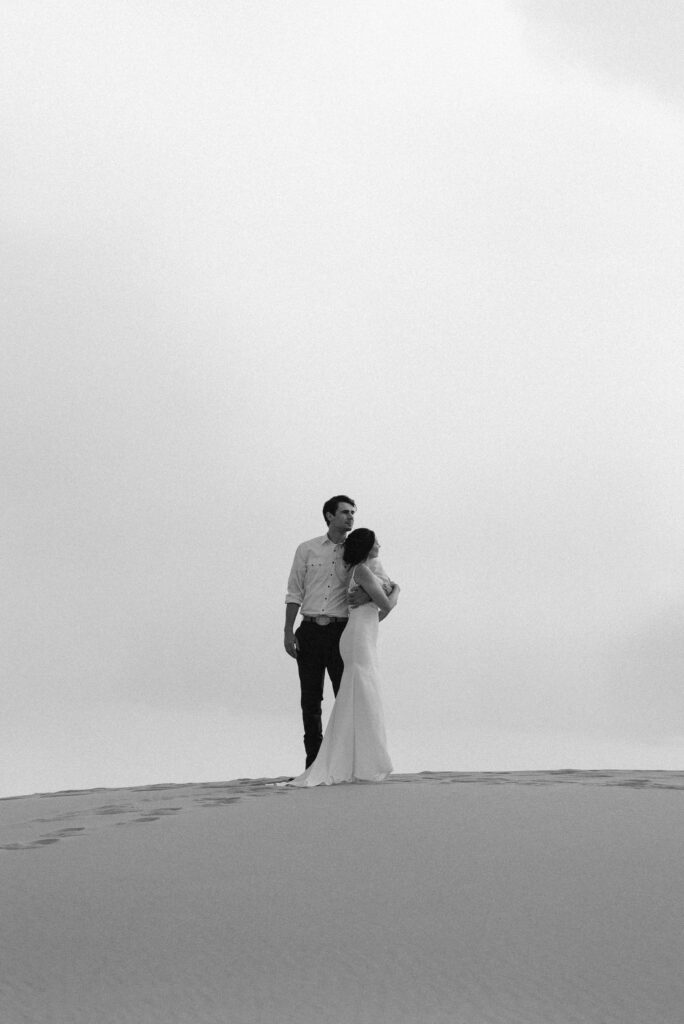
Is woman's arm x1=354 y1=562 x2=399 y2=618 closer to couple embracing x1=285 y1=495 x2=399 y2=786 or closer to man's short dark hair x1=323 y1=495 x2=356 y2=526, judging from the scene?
couple embracing x1=285 y1=495 x2=399 y2=786

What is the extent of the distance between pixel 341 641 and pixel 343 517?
775mm

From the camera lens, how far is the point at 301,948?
3410mm

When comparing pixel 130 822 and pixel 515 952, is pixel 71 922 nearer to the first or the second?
pixel 515 952

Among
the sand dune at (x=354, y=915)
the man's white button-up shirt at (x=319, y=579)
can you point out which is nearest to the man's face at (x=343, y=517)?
the man's white button-up shirt at (x=319, y=579)

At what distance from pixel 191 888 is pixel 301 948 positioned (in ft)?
2.66

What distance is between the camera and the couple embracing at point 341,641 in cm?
664

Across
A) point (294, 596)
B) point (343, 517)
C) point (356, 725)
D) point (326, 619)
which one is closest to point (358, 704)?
point (356, 725)

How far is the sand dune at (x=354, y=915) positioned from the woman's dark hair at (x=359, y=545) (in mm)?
1557

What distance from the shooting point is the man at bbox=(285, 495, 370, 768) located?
22.7 ft

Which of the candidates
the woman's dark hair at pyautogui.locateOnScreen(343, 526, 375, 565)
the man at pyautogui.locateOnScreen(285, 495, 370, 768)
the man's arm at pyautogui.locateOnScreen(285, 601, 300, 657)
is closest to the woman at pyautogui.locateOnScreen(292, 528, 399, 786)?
the woman's dark hair at pyautogui.locateOnScreen(343, 526, 375, 565)

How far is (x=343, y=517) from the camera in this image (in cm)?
688

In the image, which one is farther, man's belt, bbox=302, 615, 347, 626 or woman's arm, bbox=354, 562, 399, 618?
man's belt, bbox=302, 615, 347, 626

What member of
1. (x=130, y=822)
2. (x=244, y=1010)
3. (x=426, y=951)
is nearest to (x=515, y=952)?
(x=426, y=951)

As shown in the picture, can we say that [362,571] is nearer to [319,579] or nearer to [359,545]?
[359,545]
